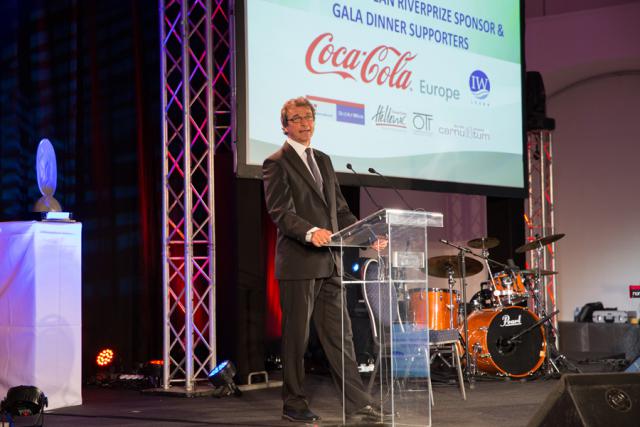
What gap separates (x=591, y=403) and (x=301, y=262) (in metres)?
1.77

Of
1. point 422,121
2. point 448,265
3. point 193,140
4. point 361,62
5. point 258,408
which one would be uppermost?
point 361,62

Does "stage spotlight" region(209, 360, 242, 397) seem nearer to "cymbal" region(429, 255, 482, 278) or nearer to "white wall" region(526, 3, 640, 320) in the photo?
"cymbal" region(429, 255, 482, 278)

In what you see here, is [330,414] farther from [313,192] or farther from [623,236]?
[623,236]

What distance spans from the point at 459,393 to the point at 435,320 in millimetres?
667

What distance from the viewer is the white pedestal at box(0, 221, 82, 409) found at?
4957 millimetres

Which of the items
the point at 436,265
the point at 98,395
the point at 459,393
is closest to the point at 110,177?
the point at 98,395

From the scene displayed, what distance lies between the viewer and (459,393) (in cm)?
567

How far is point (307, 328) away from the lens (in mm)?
4242

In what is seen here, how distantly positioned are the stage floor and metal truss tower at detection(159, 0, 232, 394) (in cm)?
44

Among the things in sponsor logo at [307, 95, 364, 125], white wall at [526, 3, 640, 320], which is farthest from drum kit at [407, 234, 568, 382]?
white wall at [526, 3, 640, 320]

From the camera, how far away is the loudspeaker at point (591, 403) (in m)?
2.74

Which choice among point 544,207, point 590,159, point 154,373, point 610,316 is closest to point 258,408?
point 154,373

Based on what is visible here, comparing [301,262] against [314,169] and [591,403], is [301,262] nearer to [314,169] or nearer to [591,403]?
[314,169]

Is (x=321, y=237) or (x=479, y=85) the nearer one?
(x=321, y=237)
